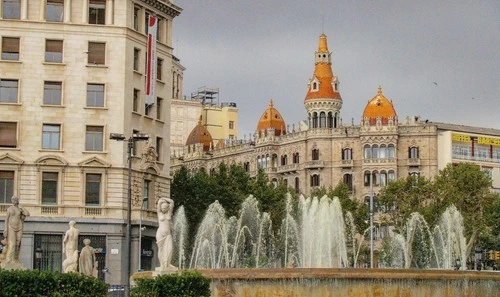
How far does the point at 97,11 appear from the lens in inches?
2384

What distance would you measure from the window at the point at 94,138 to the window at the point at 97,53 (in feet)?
12.5

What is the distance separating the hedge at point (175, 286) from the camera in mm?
27984

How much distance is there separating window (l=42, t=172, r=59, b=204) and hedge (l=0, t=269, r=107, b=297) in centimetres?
3136

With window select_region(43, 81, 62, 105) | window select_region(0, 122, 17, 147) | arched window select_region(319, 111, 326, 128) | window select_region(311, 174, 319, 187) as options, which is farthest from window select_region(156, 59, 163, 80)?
arched window select_region(319, 111, 326, 128)

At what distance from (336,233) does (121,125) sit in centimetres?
1804

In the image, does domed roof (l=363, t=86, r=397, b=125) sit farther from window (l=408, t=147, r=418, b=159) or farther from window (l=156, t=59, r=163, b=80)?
window (l=156, t=59, r=163, b=80)

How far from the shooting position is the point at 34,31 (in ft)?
194

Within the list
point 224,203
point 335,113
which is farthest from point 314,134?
point 224,203

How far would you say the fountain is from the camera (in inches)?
1348

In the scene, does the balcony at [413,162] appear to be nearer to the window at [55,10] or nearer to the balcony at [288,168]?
the balcony at [288,168]

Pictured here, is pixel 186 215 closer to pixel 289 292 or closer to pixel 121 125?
pixel 121 125

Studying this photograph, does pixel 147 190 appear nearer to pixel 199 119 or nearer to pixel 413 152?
pixel 413 152

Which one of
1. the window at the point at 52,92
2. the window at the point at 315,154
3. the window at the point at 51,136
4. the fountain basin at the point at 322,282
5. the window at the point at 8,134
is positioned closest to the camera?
the fountain basin at the point at 322,282

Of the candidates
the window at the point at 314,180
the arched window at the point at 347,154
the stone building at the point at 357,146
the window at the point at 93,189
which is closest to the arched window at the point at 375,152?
the stone building at the point at 357,146
